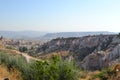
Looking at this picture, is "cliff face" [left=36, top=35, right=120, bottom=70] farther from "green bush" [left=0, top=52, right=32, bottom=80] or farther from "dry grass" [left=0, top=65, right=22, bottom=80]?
"dry grass" [left=0, top=65, right=22, bottom=80]

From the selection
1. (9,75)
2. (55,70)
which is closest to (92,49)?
(55,70)

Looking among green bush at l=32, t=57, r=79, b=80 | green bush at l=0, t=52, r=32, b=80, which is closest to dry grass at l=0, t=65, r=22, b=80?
green bush at l=0, t=52, r=32, b=80

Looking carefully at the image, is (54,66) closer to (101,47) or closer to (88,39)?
(101,47)

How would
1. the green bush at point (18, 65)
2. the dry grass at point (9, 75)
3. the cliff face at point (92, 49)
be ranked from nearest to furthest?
the dry grass at point (9, 75) < the green bush at point (18, 65) < the cliff face at point (92, 49)

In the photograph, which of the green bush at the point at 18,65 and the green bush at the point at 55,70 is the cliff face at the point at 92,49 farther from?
the green bush at the point at 55,70

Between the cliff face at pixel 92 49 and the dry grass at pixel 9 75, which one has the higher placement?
the dry grass at pixel 9 75

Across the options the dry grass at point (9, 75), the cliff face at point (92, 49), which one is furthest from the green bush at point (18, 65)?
the cliff face at point (92, 49)

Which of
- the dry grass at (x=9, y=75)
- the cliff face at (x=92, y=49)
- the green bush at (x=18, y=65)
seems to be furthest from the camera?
the cliff face at (x=92, y=49)

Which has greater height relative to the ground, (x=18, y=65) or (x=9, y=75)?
(x=18, y=65)

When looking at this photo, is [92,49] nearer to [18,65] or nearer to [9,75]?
[18,65]
